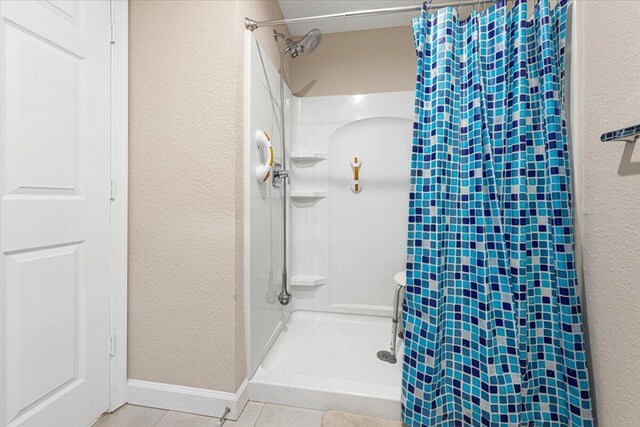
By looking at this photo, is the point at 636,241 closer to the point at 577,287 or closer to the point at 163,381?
the point at 577,287

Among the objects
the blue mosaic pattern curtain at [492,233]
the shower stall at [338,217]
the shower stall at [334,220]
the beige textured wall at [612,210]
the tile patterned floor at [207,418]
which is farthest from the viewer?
the shower stall at [338,217]

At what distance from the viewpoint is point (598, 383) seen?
40.6 inches

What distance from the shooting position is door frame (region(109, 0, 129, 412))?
4.18 ft

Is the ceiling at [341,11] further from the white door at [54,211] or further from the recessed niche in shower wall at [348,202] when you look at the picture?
the white door at [54,211]

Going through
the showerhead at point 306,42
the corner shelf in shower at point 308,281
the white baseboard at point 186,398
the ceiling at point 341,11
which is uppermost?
the ceiling at point 341,11

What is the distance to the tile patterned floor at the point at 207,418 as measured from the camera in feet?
4.07

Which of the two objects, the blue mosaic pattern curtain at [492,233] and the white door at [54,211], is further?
the blue mosaic pattern curtain at [492,233]

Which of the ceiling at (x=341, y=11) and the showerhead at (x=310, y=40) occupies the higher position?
the ceiling at (x=341, y=11)

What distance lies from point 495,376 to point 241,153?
4.67 feet

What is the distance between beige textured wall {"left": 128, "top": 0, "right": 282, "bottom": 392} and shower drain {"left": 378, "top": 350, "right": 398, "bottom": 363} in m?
0.82

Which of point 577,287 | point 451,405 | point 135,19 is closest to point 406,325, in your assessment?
point 451,405

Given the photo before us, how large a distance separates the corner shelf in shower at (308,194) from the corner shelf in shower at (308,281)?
25.0 inches

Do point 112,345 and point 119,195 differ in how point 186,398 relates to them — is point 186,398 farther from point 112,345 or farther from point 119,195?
point 119,195

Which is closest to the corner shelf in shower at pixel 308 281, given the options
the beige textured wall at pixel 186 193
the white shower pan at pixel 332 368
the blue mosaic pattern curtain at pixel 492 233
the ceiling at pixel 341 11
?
the white shower pan at pixel 332 368
